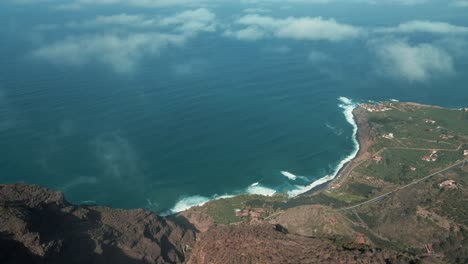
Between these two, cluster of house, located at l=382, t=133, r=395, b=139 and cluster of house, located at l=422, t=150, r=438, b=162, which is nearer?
cluster of house, located at l=422, t=150, r=438, b=162

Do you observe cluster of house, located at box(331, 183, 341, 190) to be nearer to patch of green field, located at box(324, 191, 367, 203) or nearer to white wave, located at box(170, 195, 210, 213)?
patch of green field, located at box(324, 191, 367, 203)

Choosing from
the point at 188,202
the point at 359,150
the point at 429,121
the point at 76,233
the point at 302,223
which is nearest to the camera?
the point at 76,233

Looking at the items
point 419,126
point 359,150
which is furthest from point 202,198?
point 419,126

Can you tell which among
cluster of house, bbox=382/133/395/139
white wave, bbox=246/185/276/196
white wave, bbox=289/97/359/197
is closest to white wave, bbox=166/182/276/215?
white wave, bbox=246/185/276/196

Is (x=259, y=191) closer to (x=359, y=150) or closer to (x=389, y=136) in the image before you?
(x=359, y=150)

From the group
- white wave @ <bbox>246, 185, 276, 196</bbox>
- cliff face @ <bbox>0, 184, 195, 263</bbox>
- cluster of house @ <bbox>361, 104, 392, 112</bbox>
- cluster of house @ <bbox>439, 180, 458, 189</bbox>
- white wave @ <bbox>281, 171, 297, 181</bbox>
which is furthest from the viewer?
cluster of house @ <bbox>361, 104, 392, 112</bbox>

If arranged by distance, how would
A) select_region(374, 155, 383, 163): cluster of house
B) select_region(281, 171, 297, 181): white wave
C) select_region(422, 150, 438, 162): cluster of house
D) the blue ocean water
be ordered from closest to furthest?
the blue ocean water
select_region(422, 150, 438, 162): cluster of house
select_region(281, 171, 297, 181): white wave
select_region(374, 155, 383, 163): cluster of house
